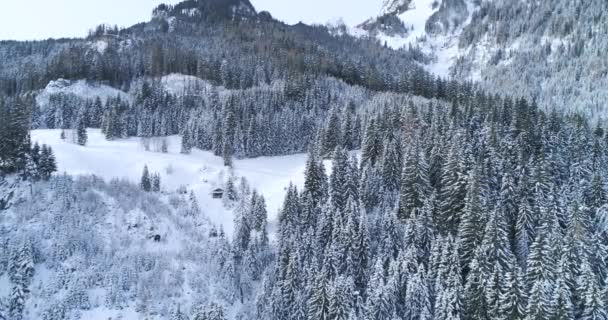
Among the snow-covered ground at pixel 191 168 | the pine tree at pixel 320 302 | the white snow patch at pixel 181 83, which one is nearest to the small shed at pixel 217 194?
the snow-covered ground at pixel 191 168

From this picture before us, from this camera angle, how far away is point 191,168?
103 m

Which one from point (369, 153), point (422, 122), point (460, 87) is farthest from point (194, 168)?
point (460, 87)

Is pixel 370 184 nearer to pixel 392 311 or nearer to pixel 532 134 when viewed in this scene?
pixel 392 311

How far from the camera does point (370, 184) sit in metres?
75.9

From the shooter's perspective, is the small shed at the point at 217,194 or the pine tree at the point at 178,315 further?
the small shed at the point at 217,194

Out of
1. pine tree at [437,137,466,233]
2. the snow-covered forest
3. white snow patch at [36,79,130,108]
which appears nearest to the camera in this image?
the snow-covered forest

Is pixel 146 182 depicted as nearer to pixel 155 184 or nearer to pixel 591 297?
pixel 155 184

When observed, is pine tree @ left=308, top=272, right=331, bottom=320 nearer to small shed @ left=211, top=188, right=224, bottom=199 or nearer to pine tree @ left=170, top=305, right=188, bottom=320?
pine tree @ left=170, top=305, right=188, bottom=320

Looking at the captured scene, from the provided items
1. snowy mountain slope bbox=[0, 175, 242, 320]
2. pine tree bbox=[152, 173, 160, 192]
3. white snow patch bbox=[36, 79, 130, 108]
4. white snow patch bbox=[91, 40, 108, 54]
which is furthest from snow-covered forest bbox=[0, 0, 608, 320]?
white snow patch bbox=[91, 40, 108, 54]

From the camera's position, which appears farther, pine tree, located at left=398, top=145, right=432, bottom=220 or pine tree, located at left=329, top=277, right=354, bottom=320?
pine tree, located at left=398, top=145, right=432, bottom=220

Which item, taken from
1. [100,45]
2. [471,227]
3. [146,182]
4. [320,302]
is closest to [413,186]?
[471,227]

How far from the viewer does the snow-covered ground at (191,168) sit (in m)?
92.8

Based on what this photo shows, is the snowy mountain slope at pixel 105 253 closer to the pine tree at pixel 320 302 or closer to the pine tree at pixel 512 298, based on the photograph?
the pine tree at pixel 320 302

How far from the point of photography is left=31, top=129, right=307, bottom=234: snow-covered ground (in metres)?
92.8
